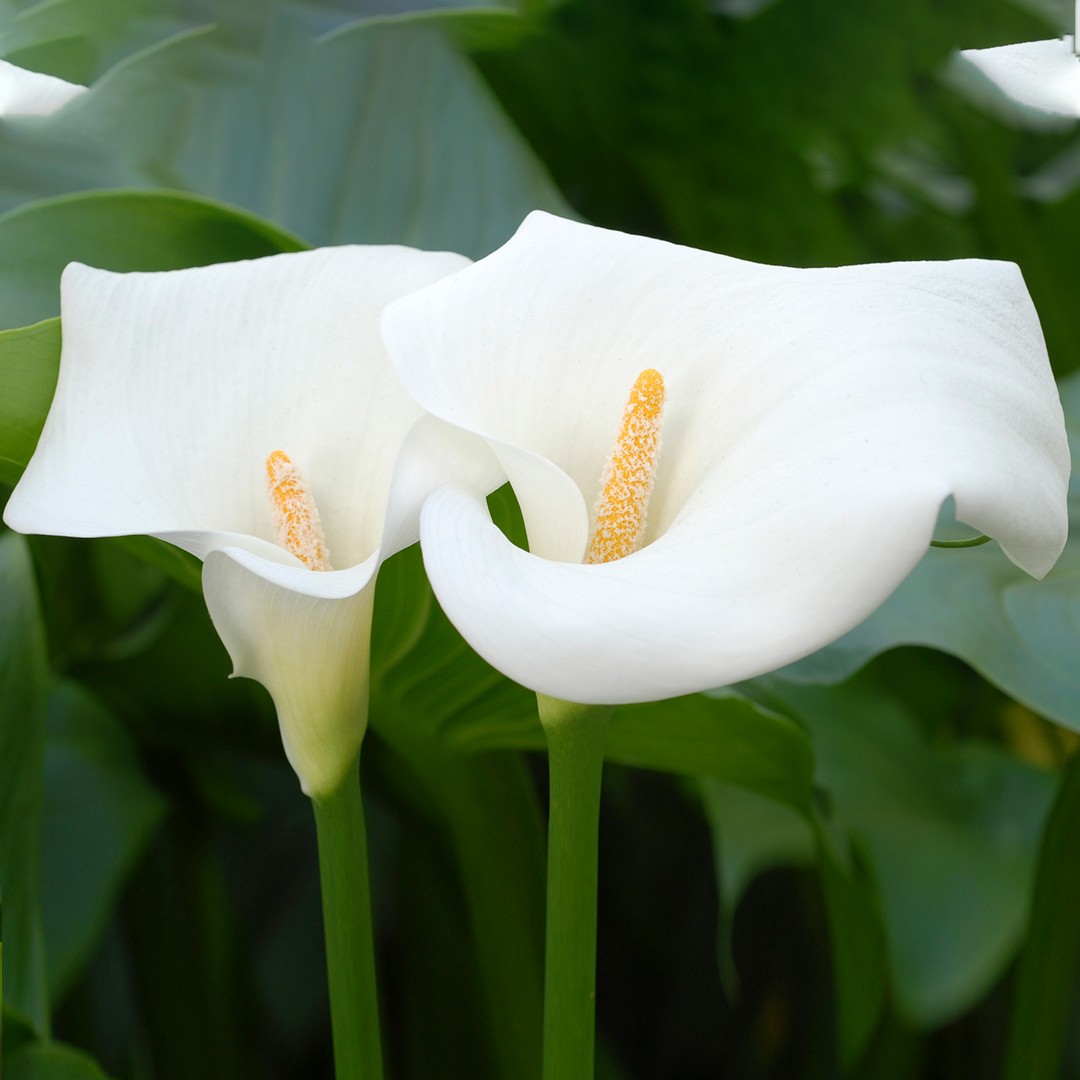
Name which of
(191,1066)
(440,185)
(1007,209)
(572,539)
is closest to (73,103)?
(440,185)

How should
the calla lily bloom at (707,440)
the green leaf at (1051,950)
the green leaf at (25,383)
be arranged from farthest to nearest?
the green leaf at (1051,950) → the green leaf at (25,383) → the calla lily bloom at (707,440)

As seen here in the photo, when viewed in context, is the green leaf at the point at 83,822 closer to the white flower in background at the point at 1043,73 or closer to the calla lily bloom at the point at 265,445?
the calla lily bloom at the point at 265,445

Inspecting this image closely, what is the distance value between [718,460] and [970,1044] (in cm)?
52

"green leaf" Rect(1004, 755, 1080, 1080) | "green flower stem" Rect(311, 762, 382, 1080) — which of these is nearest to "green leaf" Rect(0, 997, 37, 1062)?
"green flower stem" Rect(311, 762, 382, 1080)

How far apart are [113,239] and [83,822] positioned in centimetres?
26

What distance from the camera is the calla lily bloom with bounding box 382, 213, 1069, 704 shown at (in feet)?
0.67

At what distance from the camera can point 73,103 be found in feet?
1.40

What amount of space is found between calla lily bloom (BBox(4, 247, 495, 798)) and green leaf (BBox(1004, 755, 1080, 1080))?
256 millimetres

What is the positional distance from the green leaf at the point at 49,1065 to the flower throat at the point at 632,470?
215 millimetres

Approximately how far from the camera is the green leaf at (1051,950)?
0.41m

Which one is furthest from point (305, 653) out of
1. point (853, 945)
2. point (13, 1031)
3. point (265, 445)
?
point (853, 945)

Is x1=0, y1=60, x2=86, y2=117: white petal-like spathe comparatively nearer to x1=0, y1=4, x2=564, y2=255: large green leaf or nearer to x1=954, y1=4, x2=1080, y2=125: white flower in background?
x1=0, y1=4, x2=564, y2=255: large green leaf

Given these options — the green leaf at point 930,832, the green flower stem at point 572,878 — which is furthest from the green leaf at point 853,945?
the green flower stem at point 572,878

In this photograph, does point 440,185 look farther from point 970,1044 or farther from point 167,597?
point 970,1044
